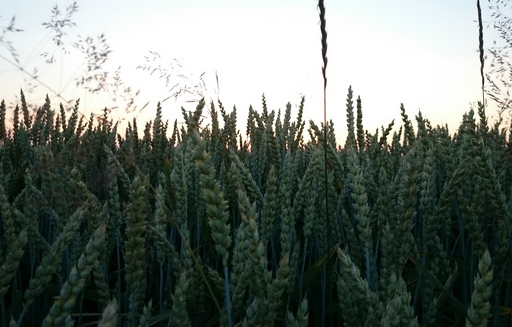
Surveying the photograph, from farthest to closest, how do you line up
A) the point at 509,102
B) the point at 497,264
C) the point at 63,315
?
the point at 509,102
the point at 497,264
the point at 63,315

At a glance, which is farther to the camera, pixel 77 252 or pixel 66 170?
pixel 66 170

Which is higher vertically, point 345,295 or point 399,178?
point 399,178

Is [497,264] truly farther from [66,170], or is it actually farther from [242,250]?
[66,170]

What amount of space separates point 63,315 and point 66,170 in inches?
46.9

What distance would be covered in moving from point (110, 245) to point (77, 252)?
0.23 m

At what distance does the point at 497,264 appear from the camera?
1.19m

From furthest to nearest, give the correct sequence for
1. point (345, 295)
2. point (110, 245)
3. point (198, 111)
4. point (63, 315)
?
point (198, 111), point (110, 245), point (345, 295), point (63, 315)

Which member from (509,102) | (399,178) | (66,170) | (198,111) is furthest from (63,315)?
(509,102)

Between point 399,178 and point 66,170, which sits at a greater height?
point 66,170

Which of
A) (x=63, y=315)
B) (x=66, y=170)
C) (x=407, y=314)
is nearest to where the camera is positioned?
(x=63, y=315)

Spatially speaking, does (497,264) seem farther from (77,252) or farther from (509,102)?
(509,102)

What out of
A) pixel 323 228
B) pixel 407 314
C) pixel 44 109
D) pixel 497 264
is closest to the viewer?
pixel 407 314

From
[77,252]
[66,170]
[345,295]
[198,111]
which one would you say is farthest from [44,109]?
[345,295]

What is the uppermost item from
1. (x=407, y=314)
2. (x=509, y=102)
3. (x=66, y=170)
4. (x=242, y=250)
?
(x=509, y=102)
